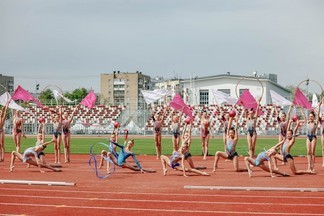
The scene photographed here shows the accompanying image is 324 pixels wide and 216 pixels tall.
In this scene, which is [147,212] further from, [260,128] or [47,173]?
[260,128]

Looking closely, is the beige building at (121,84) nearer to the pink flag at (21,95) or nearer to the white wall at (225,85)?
the white wall at (225,85)

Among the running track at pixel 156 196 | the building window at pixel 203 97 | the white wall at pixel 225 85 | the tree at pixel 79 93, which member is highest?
the tree at pixel 79 93

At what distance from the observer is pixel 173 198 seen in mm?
11406

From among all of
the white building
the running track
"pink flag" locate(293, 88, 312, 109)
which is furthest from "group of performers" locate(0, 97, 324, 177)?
the white building

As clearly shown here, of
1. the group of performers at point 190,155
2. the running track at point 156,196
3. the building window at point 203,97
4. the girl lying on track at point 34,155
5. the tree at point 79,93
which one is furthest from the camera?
the tree at point 79,93

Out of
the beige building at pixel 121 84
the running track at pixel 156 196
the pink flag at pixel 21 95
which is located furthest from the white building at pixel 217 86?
the beige building at pixel 121 84

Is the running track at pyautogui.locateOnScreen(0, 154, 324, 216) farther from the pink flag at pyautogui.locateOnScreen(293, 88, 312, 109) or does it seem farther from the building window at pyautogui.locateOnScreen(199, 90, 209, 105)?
the building window at pyautogui.locateOnScreen(199, 90, 209, 105)

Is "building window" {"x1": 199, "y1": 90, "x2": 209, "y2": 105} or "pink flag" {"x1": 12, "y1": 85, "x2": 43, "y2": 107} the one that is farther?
"building window" {"x1": 199, "y1": 90, "x2": 209, "y2": 105}

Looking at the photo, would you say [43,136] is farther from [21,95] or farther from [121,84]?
[121,84]

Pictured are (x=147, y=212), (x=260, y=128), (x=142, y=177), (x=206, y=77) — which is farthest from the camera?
(x=206, y=77)

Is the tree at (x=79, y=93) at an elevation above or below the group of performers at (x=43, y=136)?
above

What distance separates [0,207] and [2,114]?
10.9m

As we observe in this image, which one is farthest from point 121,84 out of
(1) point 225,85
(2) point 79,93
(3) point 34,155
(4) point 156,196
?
(4) point 156,196

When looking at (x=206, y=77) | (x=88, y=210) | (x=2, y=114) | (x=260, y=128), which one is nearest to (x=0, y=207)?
(x=88, y=210)
